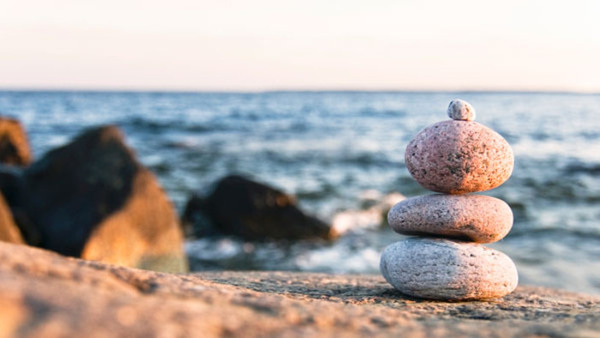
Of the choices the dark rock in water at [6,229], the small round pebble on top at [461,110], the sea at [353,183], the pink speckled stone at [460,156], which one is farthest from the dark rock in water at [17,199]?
the small round pebble on top at [461,110]

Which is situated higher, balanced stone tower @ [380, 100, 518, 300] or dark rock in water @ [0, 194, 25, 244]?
balanced stone tower @ [380, 100, 518, 300]

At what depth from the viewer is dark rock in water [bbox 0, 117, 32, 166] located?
14.9 metres

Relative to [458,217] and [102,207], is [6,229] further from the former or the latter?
[458,217]

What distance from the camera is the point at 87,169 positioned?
277 inches

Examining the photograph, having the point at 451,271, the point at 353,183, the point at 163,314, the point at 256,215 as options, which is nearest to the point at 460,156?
the point at 451,271

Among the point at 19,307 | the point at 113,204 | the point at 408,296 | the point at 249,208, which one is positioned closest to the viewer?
the point at 19,307

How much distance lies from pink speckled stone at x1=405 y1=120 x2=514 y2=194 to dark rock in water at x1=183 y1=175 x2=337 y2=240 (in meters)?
6.30

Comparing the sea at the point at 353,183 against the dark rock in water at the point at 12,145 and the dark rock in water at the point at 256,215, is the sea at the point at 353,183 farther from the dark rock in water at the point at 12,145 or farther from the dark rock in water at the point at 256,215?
the dark rock in water at the point at 12,145

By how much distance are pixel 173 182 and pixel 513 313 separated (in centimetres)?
1302

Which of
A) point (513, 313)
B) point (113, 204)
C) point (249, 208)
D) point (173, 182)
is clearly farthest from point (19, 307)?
point (173, 182)

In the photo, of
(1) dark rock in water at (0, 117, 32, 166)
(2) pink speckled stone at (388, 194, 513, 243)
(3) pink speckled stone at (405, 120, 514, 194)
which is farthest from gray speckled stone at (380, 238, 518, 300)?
(1) dark rock in water at (0, 117, 32, 166)

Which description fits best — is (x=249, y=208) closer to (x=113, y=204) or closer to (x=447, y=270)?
(x=113, y=204)

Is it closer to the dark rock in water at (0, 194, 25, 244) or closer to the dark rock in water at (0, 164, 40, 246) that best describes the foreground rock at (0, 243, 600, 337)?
the dark rock in water at (0, 194, 25, 244)

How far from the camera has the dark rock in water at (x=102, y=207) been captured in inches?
241
